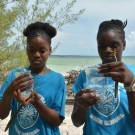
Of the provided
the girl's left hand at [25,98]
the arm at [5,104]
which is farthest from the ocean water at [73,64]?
the arm at [5,104]

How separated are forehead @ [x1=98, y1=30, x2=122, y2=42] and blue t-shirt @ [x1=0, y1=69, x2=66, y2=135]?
0.50 m

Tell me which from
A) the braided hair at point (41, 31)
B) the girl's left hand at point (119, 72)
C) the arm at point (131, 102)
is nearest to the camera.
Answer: the girl's left hand at point (119, 72)

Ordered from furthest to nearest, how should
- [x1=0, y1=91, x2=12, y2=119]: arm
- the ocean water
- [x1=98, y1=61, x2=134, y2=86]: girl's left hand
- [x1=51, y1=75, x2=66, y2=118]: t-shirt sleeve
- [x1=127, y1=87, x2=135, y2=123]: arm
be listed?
the ocean water < [x1=51, y1=75, x2=66, y2=118]: t-shirt sleeve < [x1=0, y1=91, x2=12, y2=119]: arm < [x1=127, y1=87, x2=135, y2=123]: arm < [x1=98, y1=61, x2=134, y2=86]: girl's left hand

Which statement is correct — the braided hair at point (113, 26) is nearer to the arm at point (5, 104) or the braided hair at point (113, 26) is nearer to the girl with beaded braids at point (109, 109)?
the girl with beaded braids at point (109, 109)

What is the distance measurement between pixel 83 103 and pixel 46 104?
0.41 m

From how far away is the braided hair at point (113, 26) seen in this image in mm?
2029

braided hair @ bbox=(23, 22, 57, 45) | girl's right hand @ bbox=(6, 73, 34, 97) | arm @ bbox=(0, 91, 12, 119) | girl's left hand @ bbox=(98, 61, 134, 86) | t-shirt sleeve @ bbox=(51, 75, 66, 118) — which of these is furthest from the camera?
braided hair @ bbox=(23, 22, 57, 45)

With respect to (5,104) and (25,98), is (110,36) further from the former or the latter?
(5,104)

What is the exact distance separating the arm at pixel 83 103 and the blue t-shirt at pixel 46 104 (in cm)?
19

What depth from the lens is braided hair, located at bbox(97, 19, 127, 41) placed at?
2.03 metres

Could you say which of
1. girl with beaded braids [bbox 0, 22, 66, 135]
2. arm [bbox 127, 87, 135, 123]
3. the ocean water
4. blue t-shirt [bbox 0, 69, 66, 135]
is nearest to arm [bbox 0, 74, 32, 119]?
girl with beaded braids [bbox 0, 22, 66, 135]

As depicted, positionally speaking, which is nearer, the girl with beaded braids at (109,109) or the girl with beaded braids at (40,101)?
the girl with beaded braids at (109,109)

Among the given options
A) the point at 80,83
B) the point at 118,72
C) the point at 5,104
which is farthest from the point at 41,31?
the point at 118,72

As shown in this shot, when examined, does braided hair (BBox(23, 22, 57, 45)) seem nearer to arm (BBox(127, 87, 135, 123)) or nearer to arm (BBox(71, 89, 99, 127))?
arm (BBox(71, 89, 99, 127))
